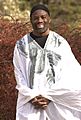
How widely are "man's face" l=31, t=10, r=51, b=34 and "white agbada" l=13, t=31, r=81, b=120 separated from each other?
13cm

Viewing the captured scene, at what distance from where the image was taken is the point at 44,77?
518 centimetres

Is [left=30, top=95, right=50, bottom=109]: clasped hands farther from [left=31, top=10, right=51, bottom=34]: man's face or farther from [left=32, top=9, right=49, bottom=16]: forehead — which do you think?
[left=32, top=9, right=49, bottom=16]: forehead

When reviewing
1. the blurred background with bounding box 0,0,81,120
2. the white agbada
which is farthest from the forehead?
the blurred background with bounding box 0,0,81,120

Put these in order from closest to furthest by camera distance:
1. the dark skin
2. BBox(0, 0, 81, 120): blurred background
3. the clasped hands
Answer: the clasped hands, the dark skin, BBox(0, 0, 81, 120): blurred background

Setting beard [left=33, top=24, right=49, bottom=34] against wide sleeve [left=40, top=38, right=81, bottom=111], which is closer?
wide sleeve [left=40, top=38, right=81, bottom=111]

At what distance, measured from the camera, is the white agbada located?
5.18 metres

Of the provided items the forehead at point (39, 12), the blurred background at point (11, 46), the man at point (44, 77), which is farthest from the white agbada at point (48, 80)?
the blurred background at point (11, 46)

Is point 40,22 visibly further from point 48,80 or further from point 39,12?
point 48,80

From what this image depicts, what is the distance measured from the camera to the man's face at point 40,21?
17.4 ft

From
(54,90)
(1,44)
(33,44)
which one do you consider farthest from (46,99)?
(1,44)

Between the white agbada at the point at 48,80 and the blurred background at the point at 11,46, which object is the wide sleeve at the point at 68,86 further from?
the blurred background at the point at 11,46

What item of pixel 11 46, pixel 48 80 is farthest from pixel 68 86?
pixel 11 46

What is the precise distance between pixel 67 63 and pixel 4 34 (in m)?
1.43

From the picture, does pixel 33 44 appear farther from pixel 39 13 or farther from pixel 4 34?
pixel 4 34
